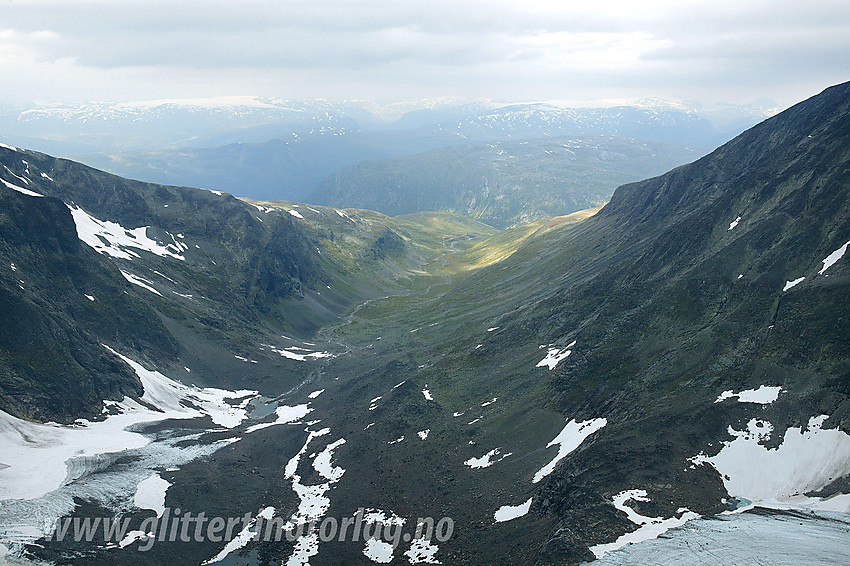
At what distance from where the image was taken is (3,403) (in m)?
70.5

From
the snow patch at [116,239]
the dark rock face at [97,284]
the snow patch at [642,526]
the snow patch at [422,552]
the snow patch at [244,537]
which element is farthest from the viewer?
the snow patch at [116,239]

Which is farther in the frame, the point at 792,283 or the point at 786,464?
the point at 792,283

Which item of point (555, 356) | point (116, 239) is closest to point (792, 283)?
point (555, 356)

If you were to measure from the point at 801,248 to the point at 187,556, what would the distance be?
268ft

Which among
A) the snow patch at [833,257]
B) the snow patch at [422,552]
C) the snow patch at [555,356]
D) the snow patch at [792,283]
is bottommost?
the snow patch at [422,552]

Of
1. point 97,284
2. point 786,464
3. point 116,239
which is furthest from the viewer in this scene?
point 116,239

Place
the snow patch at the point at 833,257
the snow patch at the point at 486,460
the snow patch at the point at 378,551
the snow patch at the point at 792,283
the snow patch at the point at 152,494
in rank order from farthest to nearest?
the snow patch at the point at 486,460, the snow patch at the point at 792,283, the snow patch at the point at 833,257, the snow patch at the point at 152,494, the snow patch at the point at 378,551

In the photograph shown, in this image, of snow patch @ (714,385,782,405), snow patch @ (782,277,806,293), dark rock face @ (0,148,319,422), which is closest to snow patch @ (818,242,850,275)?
snow patch @ (782,277,806,293)

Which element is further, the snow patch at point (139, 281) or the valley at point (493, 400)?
the snow patch at point (139, 281)

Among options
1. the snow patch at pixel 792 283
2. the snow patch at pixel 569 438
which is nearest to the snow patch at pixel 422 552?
the snow patch at pixel 569 438

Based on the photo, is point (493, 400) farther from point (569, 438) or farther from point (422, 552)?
point (422, 552)

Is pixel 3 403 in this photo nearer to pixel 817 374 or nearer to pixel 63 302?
pixel 63 302

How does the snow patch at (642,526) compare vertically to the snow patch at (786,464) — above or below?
below

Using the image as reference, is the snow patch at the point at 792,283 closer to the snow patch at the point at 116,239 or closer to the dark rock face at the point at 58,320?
the dark rock face at the point at 58,320
